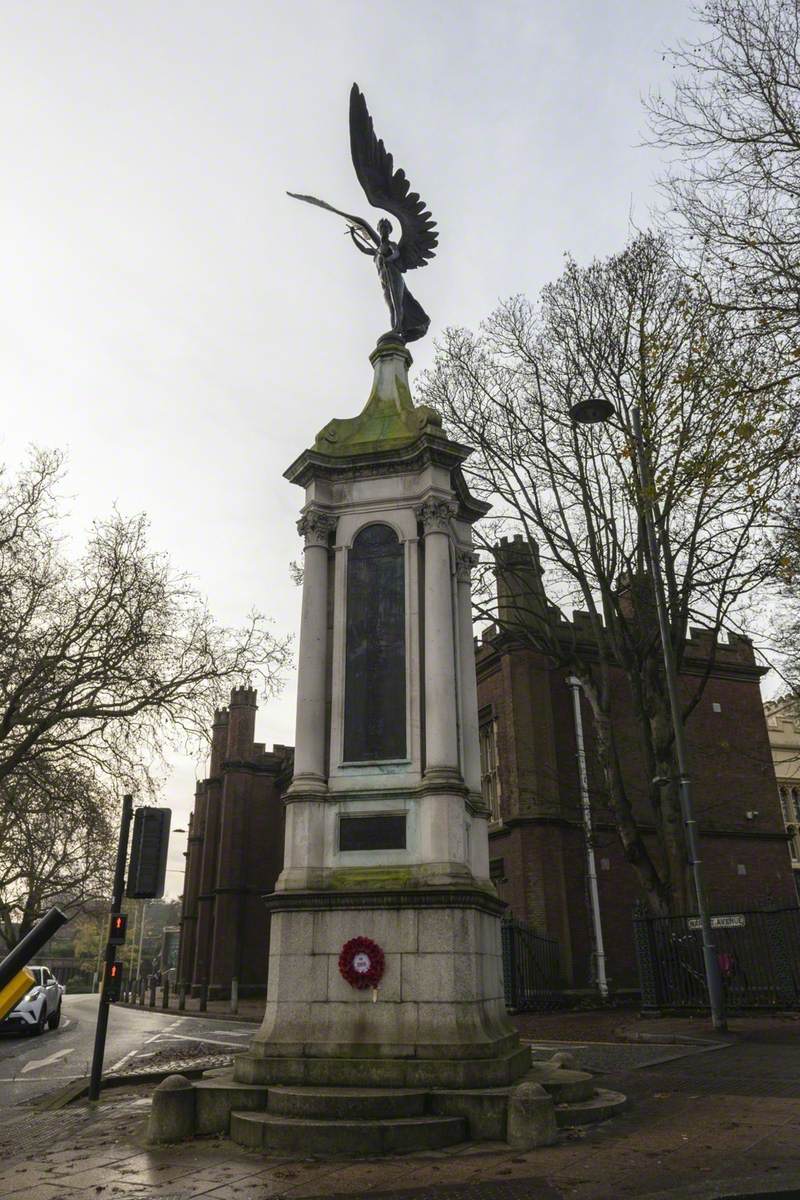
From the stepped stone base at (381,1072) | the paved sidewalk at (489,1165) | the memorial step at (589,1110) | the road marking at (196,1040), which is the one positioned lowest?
the road marking at (196,1040)

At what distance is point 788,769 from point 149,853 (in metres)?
37.8

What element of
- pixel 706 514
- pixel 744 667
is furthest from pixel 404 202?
pixel 744 667

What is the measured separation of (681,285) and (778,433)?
10.3m

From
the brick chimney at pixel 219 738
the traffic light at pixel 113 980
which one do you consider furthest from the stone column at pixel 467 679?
the brick chimney at pixel 219 738

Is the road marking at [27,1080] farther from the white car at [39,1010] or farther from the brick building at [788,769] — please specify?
the brick building at [788,769]

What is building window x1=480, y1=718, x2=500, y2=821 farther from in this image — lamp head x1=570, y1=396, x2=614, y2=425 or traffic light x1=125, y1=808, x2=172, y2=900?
traffic light x1=125, y1=808, x2=172, y2=900

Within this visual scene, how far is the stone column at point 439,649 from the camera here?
934 centimetres

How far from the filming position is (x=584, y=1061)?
11727mm

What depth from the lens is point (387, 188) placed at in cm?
1335

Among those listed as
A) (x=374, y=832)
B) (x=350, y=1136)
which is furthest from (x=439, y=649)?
(x=350, y=1136)

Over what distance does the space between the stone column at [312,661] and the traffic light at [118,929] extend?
3.81m

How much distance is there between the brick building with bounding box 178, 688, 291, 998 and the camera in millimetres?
42156

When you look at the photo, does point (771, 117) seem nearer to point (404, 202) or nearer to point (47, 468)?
point (404, 202)

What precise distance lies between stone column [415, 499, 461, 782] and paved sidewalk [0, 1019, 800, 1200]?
3.66 m
